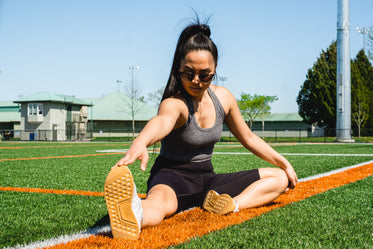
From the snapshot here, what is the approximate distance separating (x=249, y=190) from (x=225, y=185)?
0.18m

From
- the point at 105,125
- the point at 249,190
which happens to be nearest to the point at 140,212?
the point at 249,190

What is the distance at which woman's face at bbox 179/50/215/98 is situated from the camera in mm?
2543

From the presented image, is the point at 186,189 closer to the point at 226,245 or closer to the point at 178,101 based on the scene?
the point at 178,101

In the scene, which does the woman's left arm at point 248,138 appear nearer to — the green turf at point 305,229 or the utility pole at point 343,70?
the green turf at point 305,229

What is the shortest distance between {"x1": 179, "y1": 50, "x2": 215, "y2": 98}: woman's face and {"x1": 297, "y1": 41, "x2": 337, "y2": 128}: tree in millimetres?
40105

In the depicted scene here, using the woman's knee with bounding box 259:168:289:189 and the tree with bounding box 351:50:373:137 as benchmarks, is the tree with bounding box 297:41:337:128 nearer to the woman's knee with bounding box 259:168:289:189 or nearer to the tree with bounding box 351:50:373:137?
the tree with bounding box 351:50:373:137

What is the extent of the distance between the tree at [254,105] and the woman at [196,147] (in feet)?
173

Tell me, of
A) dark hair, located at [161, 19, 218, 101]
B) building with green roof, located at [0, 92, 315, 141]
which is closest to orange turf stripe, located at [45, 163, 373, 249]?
dark hair, located at [161, 19, 218, 101]

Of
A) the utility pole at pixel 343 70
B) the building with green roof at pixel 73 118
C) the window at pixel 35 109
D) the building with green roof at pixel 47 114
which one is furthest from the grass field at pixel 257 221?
the window at pixel 35 109

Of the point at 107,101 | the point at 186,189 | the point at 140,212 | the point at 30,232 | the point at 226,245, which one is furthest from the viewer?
the point at 107,101

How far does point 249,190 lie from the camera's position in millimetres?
2916

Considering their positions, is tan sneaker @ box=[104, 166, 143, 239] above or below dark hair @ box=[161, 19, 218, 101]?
below

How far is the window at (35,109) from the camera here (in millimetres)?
43781

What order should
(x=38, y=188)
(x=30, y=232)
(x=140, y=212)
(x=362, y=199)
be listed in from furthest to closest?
(x=38, y=188), (x=362, y=199), (x=30, y=232), (x=140, y=212)
